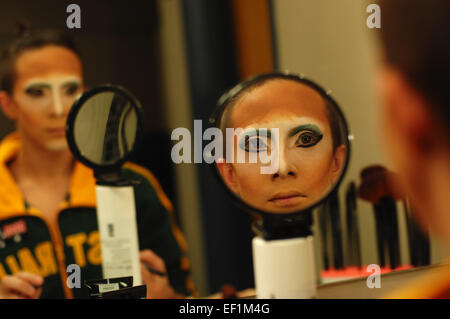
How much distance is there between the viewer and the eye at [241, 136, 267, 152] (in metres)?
0.48

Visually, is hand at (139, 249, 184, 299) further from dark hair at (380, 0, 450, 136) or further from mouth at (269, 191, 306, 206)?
dark hair at (380, 0, 450, 136)

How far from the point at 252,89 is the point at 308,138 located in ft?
0.21

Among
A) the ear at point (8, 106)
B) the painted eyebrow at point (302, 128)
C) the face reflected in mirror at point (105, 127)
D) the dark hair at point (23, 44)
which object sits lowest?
the painted eyebrow at point (302, 128)

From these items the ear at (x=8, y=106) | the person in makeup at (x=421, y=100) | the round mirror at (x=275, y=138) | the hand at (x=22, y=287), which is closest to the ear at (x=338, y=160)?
the round mirror at (x=275, y=138)

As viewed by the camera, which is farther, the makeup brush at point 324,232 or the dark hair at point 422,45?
the makeup brush at point 324,232

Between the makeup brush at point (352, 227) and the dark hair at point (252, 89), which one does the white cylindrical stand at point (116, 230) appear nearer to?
the dark hair at point (252, 89)

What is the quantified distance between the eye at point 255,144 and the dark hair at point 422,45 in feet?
0.47

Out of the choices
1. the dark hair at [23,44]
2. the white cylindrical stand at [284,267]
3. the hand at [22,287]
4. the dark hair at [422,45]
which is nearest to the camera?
the dark hair at [422,45]

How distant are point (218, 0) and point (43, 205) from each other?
1.31 feet

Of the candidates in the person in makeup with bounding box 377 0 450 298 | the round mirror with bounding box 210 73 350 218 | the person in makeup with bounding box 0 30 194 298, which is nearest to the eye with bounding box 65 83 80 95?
the person in makeup with bounding box 0 30 194 298

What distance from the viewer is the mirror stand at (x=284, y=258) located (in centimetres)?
47

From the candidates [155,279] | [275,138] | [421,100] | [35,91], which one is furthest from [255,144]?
[35,91]

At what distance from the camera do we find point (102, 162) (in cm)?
56
